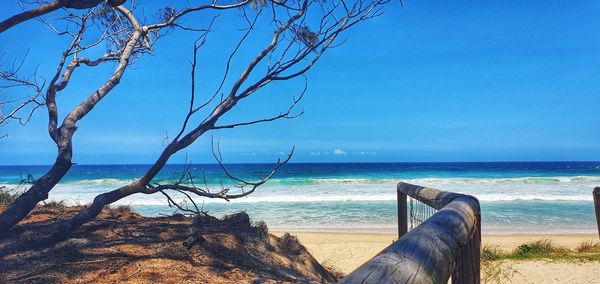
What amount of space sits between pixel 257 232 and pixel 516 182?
33.8 meters

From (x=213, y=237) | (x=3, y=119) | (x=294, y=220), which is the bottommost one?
(x=294, y=220)

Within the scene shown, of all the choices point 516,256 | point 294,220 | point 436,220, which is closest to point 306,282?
point 436,220

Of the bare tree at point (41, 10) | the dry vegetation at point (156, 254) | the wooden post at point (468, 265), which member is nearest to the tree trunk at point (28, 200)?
the dry vegetation at point (156, 254)

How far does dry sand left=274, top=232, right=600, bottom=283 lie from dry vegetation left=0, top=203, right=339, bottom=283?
7.22ft

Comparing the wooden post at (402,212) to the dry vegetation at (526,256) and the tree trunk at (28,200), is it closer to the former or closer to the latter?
the dry vegetation at (526,256)

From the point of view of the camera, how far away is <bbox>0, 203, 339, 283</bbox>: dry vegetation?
10.2ft

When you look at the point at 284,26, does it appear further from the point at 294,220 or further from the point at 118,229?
the point at 294,220

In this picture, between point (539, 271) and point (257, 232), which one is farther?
point (539, 271)

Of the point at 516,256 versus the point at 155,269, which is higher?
the point at 155,269

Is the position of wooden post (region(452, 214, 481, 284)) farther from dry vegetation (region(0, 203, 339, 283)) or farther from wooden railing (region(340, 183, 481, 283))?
dry vegetation (region(0, 203, 339, 283))

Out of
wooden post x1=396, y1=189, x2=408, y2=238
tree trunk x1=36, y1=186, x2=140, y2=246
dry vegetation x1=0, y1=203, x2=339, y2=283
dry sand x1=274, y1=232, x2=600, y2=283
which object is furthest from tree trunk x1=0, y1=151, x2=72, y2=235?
dry sand x1=274, y1=232, x2=600, y2=283

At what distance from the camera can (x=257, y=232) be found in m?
4.75

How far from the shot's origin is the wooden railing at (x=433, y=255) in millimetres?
1011

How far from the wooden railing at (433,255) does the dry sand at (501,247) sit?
14.7 feet
